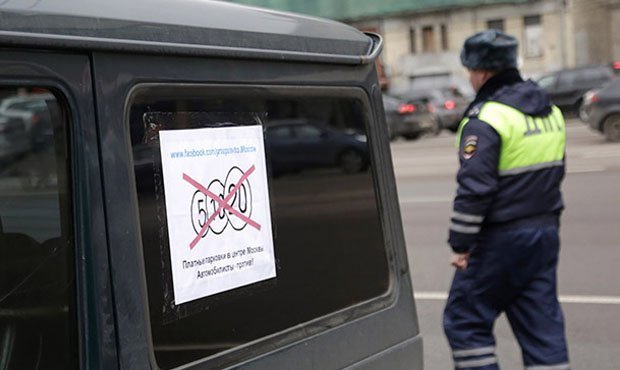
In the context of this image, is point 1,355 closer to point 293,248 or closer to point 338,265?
point 293,248

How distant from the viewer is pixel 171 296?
6.29 ft

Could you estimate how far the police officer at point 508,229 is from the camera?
3.44m

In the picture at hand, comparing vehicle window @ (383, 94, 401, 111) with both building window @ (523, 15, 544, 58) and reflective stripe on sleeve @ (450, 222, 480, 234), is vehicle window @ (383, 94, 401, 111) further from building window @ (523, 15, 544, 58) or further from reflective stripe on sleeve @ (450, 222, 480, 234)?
building window @ (523, 15, 544, 58)

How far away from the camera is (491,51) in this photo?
3633 millimetres

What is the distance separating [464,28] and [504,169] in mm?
44911

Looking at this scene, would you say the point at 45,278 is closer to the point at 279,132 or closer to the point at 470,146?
the point at 279,132

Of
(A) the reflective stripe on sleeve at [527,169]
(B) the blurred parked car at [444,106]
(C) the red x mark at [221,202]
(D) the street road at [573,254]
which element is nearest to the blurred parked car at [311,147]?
(C) the red x mark at [221,202]

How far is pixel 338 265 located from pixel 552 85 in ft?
78.9

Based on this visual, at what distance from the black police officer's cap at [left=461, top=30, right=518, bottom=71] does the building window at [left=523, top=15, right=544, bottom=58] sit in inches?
1688

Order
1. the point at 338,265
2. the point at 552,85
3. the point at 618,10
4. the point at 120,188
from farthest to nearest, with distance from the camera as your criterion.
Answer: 1. the point at 618,10
2. the point at 552,85
3. the point at 338,265
4. the point at 120,188

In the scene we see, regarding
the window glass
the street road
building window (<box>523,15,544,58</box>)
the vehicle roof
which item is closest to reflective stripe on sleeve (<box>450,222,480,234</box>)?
the vehicle roof

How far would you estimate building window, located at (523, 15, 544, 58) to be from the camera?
147 ft

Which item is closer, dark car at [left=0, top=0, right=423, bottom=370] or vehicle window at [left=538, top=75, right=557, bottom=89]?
dark car at [left=0, top=0, right=423, bottom=370]

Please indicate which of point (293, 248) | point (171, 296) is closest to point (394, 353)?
point (293, 248)
